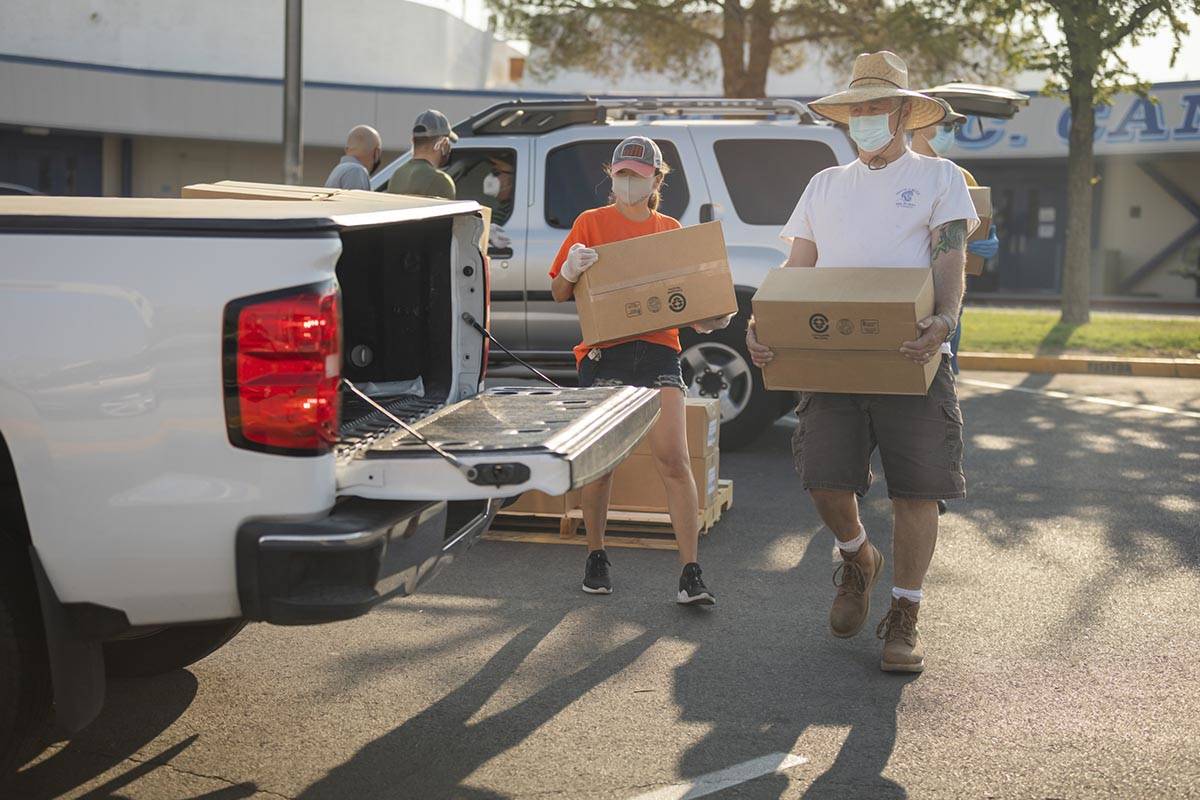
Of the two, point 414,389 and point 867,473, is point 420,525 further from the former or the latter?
point 867,473

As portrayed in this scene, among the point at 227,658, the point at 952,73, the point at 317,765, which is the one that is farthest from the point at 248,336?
the point at 952,73

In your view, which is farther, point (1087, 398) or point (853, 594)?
point (1087, 398)

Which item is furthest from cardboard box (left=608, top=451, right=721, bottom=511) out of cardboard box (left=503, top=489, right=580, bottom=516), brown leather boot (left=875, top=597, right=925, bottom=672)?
brown leather boot (left=875, top=597, right=925, bottom=672)

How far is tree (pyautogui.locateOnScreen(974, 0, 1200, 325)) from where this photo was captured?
1734 centimetres

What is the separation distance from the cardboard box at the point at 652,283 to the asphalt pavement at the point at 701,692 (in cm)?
120

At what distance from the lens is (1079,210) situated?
62.1 feet

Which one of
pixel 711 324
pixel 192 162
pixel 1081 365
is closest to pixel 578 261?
pixel 711 324

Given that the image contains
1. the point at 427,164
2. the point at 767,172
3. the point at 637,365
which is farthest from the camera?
the point at 767,172

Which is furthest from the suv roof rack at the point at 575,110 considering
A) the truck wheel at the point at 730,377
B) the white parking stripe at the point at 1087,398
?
the white parking stripe at the point at 1087,398

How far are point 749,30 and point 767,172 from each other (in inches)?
524

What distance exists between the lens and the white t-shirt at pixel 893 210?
16.7 ft

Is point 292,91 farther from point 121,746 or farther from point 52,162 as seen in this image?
point 52,162

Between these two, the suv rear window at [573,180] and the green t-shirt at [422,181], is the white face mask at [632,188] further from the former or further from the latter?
the suv rear window at [573,180]

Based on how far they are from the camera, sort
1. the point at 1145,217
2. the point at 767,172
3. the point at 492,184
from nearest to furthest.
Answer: the point at 767,172, the point at 492,184, the point at 1145,217
